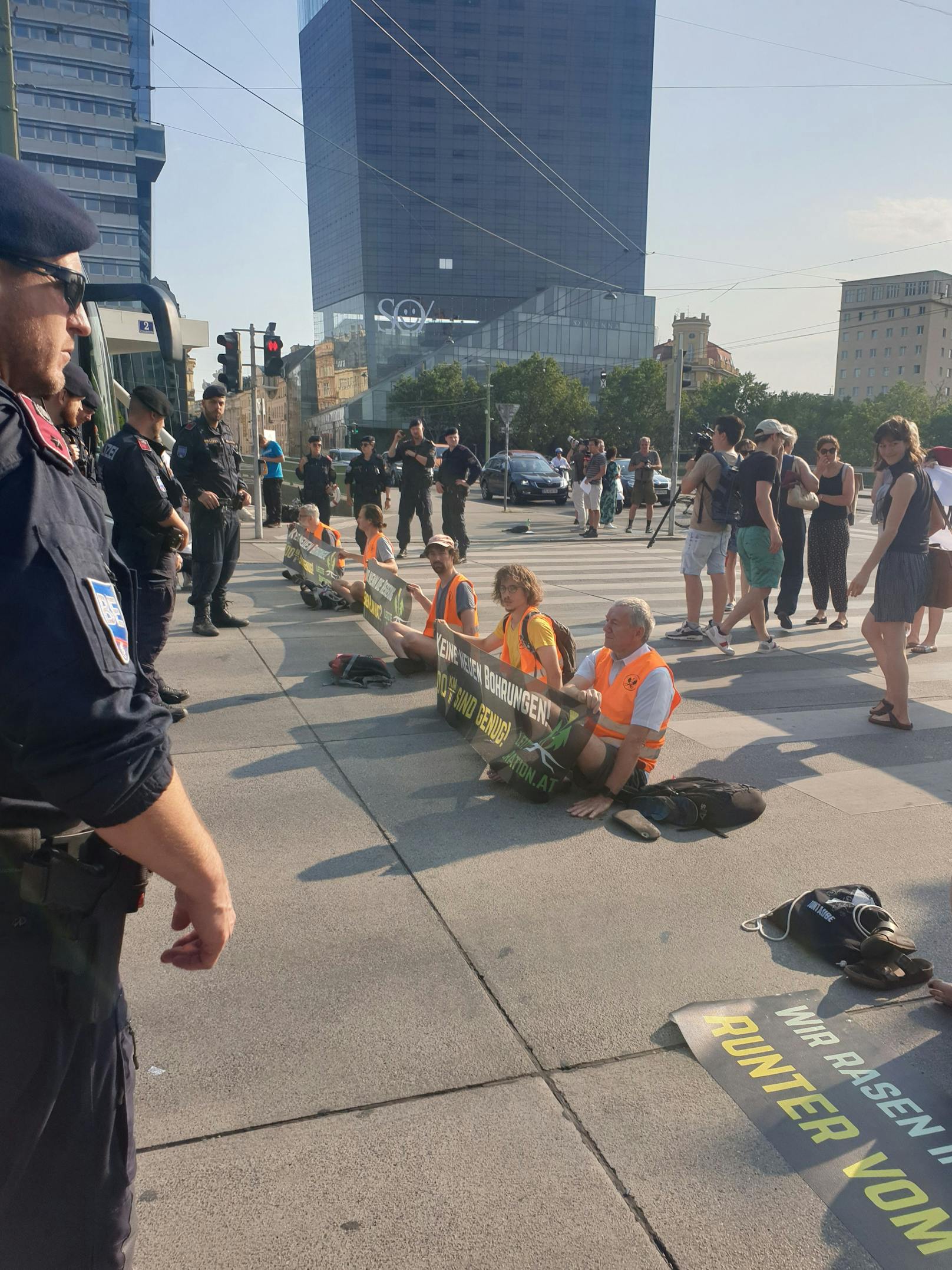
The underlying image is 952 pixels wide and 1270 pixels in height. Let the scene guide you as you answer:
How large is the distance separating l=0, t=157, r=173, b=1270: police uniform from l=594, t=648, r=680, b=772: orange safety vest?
357cm

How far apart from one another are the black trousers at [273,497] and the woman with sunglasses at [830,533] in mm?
12333

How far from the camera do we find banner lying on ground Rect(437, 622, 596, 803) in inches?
186

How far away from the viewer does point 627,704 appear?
16.1ft

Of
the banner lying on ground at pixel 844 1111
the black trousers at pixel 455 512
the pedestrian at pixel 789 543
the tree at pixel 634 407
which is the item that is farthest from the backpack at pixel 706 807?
the tree at pixel 634 407

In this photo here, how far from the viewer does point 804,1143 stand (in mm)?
2459

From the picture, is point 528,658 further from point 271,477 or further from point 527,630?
point 271,477

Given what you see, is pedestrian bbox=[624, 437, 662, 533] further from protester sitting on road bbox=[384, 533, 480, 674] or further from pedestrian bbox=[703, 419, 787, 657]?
protester sitting on road bbox=[384, 533, 480, 674]

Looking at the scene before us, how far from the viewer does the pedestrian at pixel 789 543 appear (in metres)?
9.74

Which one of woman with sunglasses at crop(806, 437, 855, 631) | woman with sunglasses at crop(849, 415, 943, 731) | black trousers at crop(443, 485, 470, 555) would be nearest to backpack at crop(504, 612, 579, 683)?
woman with sunglasses at crop(849, 415, 943, 731)

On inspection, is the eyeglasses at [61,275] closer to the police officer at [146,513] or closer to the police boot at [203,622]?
the police officer at [146,513]

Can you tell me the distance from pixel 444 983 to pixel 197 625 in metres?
6.46

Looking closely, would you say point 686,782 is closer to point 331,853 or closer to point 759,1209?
point 331,853

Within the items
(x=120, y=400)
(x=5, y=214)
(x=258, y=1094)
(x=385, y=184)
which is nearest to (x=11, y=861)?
(x=5, y=214)

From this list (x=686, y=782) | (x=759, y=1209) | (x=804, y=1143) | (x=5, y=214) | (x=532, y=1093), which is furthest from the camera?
(x=686, y=782)
